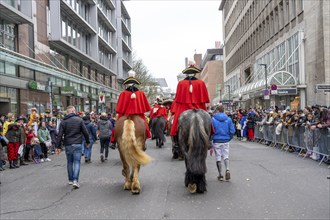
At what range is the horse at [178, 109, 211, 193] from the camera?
783 cm

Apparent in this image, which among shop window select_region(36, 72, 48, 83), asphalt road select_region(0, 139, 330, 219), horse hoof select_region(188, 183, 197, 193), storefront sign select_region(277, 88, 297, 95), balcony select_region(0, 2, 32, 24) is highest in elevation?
balcony select_region(0, 2, 32, 24)

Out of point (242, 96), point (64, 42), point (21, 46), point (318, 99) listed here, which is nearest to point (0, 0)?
point (21, 46)

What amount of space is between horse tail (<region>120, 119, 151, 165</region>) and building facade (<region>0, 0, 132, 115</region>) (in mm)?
11981

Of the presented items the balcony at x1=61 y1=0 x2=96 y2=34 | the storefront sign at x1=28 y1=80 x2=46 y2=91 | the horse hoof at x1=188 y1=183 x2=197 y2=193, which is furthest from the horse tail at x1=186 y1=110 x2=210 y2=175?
the balcony at x1=61 y1=0 x2=96 y2=34

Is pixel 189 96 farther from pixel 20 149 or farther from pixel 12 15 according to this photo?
pixel 12 15

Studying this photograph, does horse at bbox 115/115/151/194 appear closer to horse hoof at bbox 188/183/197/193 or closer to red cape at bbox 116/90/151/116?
red cape at bbox 116/90/151/116

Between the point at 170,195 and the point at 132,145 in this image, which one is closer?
the point at 170,195

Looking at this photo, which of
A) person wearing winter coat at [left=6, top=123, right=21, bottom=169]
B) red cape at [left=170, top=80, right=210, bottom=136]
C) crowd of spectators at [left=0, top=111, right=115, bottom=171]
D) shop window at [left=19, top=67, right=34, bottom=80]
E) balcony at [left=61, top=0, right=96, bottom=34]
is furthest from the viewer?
balcony at [left=61, top=0, right=96, bottom=34]

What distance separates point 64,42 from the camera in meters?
32.8

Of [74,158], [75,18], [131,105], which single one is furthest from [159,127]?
[75,18]

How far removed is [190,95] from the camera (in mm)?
8945

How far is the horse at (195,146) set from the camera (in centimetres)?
783

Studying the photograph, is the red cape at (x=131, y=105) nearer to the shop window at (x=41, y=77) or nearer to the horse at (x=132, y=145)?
the horse at (x=132, y=145)

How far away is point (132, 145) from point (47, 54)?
82.1 feet
